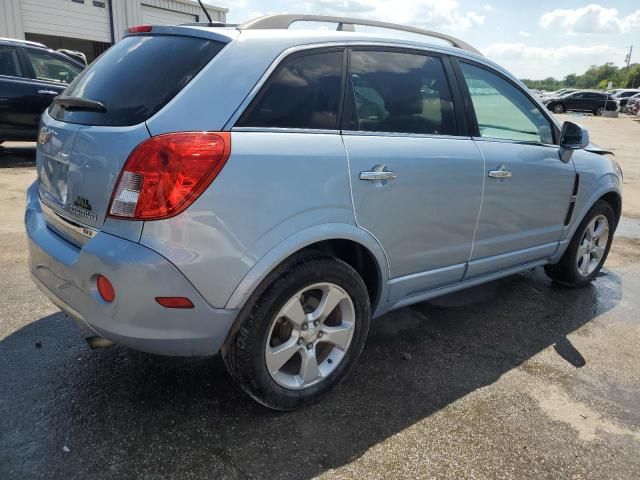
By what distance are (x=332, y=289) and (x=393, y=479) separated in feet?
2.84

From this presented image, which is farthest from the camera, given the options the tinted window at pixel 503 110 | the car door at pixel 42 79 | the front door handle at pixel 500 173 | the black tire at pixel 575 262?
the car door at pixel 42 79

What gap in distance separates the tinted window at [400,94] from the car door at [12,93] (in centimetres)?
755

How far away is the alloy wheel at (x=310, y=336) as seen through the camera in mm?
2467

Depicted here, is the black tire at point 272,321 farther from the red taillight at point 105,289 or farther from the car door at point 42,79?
the car door at point 42,79

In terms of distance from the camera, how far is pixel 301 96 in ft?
8.04

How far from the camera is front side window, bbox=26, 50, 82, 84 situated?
860 cm

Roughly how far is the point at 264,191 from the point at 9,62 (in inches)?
320

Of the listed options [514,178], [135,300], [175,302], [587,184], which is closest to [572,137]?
[587,184]

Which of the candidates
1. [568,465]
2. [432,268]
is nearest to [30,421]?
[432,268]

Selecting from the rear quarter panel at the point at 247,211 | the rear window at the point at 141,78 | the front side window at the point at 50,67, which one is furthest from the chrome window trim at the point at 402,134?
the front side window at the point at 50,67

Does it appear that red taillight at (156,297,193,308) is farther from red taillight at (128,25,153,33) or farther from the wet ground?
red taillight at (128,25,153,33)

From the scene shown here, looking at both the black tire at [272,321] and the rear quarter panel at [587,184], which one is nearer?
the black tire at [272,321]

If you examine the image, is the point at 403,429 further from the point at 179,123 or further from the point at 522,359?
the point at 179,123

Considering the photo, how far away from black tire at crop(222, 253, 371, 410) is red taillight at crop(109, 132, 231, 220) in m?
0.52
